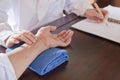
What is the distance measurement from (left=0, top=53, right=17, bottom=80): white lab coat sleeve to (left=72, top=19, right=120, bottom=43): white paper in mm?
454

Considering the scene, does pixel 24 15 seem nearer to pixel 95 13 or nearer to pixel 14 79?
pixel 95 13

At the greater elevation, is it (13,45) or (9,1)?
(9,1)

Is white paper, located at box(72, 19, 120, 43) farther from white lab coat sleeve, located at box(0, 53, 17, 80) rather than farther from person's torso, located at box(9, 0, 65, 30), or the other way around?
white lab coat sleeve, located at box(0, 53, 17, 80)

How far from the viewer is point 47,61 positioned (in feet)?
2.13

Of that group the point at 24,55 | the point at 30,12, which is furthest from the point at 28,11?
the point at 24,55

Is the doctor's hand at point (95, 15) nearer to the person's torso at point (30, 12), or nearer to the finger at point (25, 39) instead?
the person's torso at point (30, 12)

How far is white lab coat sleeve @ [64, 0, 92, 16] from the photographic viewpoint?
1.17 metres

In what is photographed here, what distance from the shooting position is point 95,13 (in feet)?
3.57

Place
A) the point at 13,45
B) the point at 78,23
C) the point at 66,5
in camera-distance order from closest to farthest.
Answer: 1. the point at 13,45
2. the point at 78,23
3. the point at 66,5

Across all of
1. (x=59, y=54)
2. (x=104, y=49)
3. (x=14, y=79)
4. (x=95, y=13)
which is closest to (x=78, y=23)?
(x=95, y=13)

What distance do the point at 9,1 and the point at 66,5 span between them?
0.44 m

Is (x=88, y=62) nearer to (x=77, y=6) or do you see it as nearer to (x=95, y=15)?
(x=95, y=15)

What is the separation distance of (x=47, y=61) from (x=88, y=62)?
162 mm

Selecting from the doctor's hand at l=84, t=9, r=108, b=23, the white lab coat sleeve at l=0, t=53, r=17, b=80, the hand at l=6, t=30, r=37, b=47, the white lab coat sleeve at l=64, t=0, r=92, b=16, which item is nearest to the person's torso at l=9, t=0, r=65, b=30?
the white lab coat sleeve at l=64, t=0, r=92, b=16
